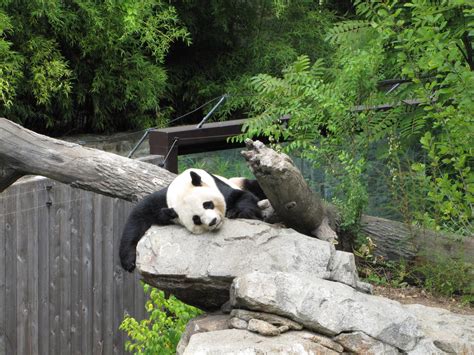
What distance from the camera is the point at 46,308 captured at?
251 inches

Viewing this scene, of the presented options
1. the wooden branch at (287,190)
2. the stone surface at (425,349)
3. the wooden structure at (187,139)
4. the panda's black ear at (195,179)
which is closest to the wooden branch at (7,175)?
→ the wooden structure at (187,139)

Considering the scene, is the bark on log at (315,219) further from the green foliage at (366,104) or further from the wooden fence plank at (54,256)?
the wooden fence plank at (54,256)

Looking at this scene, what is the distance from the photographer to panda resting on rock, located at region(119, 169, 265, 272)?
168 inches

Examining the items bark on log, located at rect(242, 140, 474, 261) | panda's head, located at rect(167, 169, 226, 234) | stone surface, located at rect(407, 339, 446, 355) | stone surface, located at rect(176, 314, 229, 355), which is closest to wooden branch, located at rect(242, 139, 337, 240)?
bark on log, located at rect(242, 140, 474, 261)

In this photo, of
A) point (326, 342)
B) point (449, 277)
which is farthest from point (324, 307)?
point (449, 277)

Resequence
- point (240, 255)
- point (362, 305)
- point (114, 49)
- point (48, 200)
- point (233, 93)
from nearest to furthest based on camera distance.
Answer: point (362, 305), point (240, 255), point (48, 200), point (114, 49), point (233, 93)

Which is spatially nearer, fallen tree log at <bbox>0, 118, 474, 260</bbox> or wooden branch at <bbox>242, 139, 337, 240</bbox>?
wooden branch at <bbox>242, 139, 337, 240</bbox>

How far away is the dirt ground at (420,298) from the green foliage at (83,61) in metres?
4.56

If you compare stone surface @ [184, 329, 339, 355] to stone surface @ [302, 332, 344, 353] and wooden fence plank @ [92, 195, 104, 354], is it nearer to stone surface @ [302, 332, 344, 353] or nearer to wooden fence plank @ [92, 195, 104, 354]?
stone surface @ [302, 332, 344, 353]

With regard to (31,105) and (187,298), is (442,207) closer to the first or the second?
(187,298)

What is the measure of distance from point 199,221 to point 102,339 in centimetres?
278

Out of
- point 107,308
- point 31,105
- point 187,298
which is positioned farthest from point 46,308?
point 31,105

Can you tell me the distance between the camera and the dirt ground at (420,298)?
550 centimetres

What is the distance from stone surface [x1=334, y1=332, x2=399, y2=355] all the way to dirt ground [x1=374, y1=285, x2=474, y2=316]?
1.84 m
